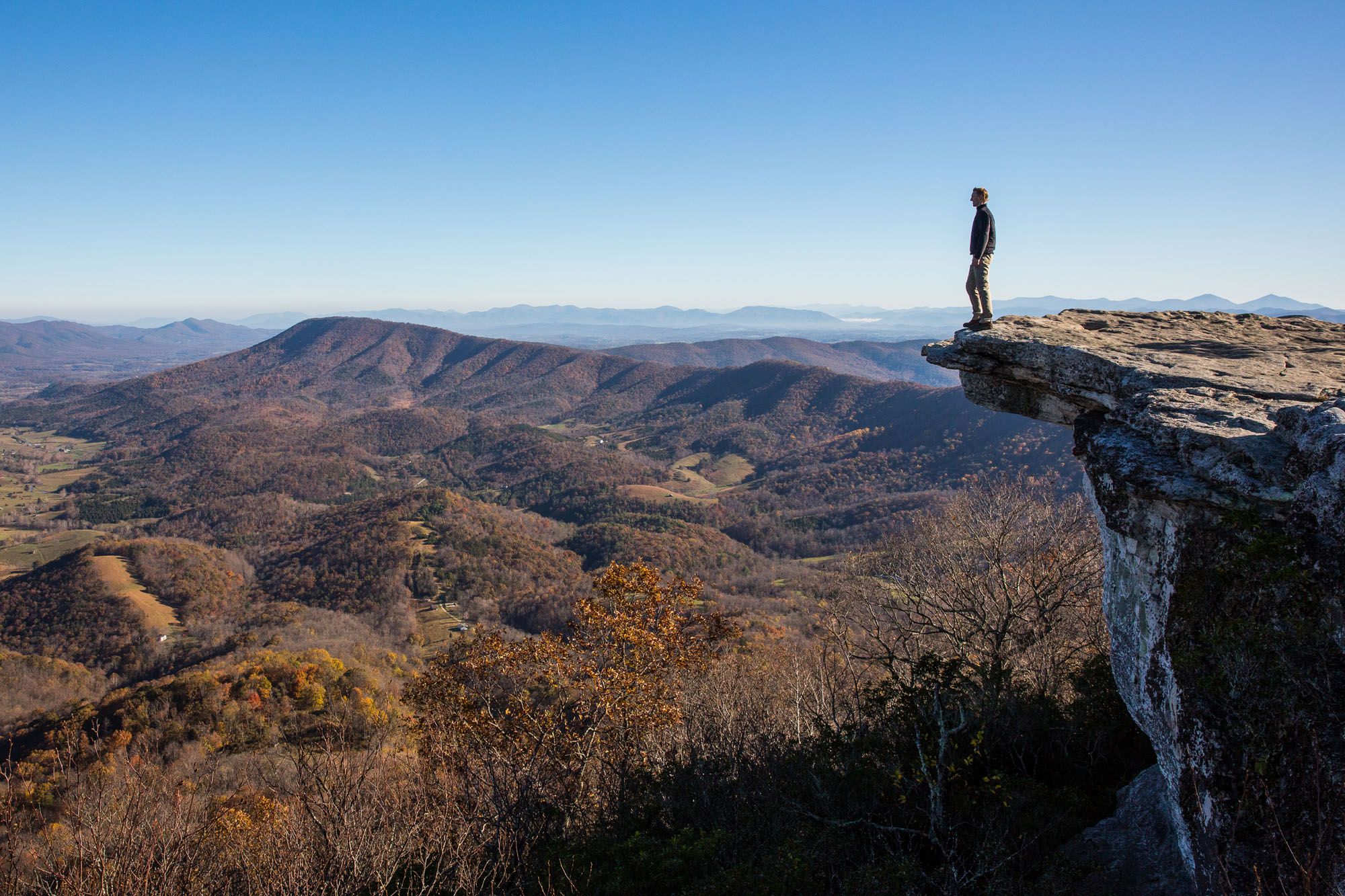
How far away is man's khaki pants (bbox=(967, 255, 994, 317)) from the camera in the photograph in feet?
39.1

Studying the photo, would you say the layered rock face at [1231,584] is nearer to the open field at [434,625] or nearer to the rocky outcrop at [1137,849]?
the rocky outcrop at [1137,849]

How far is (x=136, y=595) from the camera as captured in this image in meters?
73.6

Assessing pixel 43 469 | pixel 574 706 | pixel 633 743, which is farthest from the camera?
pixel 43 469

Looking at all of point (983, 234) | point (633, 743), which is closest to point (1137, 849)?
point (633, 743)

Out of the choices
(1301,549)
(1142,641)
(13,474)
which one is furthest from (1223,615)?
(13,474)

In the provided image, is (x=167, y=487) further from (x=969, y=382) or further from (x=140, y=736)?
(x=969, y=382)

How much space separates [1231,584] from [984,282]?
689 centimetres

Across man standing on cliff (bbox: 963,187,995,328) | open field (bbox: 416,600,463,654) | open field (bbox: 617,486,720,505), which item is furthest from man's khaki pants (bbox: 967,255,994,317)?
open field (bbox: 617,486,720,505)

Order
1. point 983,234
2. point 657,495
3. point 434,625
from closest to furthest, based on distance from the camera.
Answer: point 983,234, point 434,625, point 657,495

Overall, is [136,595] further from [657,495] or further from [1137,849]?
[1137,849]

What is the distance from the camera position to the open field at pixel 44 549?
8856 cm

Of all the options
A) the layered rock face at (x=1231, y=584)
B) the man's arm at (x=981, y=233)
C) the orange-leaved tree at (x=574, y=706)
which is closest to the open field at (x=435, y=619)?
the orange-leaved tree at (x=574, y=706)

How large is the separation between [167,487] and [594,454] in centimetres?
9607

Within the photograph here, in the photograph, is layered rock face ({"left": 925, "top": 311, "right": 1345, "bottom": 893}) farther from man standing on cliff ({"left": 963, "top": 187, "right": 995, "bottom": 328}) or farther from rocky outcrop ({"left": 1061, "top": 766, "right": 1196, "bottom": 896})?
man standing on cliff ({"left": 963, "top": 187, "right": 995, "bottom": 328})
